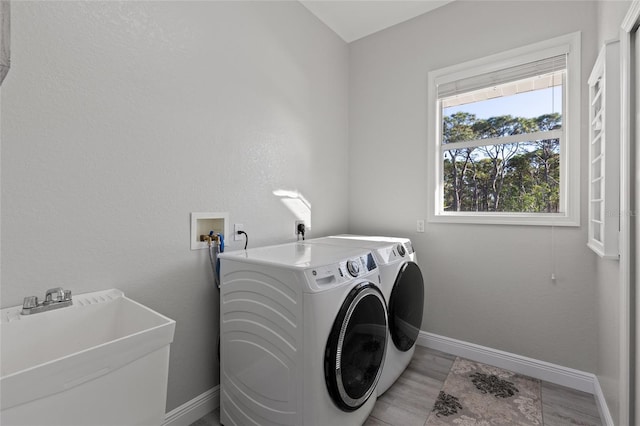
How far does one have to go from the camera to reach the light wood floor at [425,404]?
165 centimetres

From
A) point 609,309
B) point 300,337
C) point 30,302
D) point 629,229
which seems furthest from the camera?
point 609,309

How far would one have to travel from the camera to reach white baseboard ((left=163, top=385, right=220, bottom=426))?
1.56 meters

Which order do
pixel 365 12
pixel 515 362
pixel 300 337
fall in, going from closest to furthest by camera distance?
1. pixel 300 337
2. pixel 515 362
3. pixel 365 12

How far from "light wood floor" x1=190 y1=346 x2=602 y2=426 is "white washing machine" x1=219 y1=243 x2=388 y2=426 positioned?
120 mm

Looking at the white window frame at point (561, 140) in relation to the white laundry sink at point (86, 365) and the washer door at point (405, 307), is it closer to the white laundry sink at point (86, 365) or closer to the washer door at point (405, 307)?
the washer door at point (405, 307)

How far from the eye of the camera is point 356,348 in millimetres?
1442

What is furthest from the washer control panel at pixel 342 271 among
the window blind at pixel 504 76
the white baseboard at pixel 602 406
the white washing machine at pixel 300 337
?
the window blind at pixel 504 76

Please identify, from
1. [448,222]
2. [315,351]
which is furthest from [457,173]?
[315,351]

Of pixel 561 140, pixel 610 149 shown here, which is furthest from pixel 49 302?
pixel 561 140

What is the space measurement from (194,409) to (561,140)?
2.79m

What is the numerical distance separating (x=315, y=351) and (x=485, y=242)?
1.62 meters

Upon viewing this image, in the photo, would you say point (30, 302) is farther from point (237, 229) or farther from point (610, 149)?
point (610, 149)

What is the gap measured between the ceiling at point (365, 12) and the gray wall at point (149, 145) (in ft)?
0.86

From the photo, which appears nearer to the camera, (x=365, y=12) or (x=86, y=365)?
(x=86, y=365)
